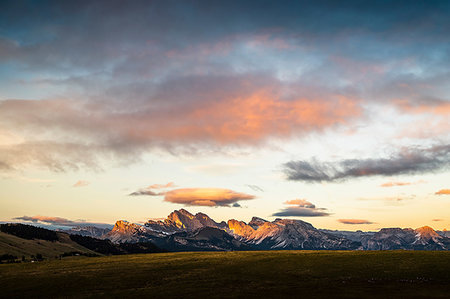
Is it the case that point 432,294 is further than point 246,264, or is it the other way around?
point 246,264

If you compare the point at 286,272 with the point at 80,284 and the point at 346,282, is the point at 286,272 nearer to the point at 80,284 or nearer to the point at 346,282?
the point at 346,282

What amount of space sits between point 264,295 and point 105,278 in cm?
3920

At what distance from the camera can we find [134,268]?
91312 mm

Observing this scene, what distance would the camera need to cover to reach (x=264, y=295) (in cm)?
5372

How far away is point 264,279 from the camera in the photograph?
6944 cm

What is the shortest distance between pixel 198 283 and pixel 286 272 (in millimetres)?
20760

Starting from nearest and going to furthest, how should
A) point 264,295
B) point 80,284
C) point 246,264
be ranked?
point 264,295 → point 80,284 → point 246,264

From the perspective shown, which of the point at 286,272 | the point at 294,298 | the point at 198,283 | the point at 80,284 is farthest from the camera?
the point at 286,272

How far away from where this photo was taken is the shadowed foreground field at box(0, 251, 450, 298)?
55969 mm

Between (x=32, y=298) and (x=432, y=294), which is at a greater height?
(x=432, y=294)

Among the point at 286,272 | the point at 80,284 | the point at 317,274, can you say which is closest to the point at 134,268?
the point at 80,284

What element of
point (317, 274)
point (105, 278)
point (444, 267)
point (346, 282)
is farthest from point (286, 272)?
point (105, 278)

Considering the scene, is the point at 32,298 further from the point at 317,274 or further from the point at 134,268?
the point at 317,274

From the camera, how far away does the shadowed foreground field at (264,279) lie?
56.0 metres
